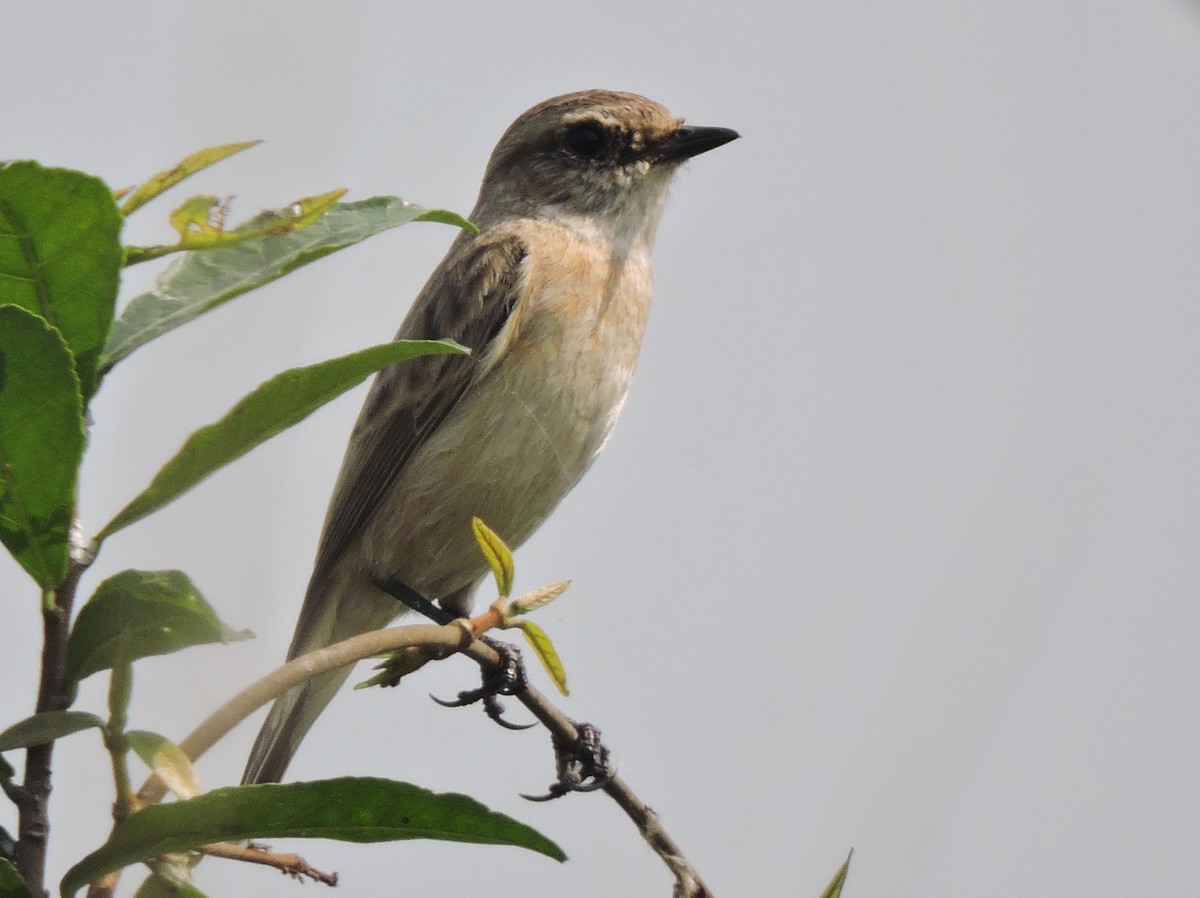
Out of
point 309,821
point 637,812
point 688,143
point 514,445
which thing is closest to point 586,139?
point 688,143

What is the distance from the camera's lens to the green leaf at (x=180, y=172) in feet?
5.66

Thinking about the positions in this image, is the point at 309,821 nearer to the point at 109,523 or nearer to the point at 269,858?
the point at 269,858

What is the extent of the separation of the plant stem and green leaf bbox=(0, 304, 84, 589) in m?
0.03

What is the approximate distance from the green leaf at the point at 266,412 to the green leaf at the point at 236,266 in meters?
0.14

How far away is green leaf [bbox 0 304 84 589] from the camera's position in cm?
144

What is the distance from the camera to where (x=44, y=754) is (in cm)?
134

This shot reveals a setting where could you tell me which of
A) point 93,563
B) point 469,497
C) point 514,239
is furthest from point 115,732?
point 514,239

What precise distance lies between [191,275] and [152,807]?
74 centimetres

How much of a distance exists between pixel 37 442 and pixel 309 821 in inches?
20.8

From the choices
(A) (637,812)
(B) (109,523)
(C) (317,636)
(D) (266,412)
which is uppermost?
(D) (266,412)

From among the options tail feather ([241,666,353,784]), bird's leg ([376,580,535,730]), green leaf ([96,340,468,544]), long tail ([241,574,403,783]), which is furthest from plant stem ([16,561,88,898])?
long tail ([241,574,403,783])

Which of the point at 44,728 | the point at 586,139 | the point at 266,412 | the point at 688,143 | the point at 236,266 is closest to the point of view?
the point at 44,728

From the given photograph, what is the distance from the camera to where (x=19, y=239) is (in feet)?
4.89

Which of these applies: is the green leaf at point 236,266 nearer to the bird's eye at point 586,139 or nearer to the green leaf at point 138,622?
the green leaf at point 138,622
